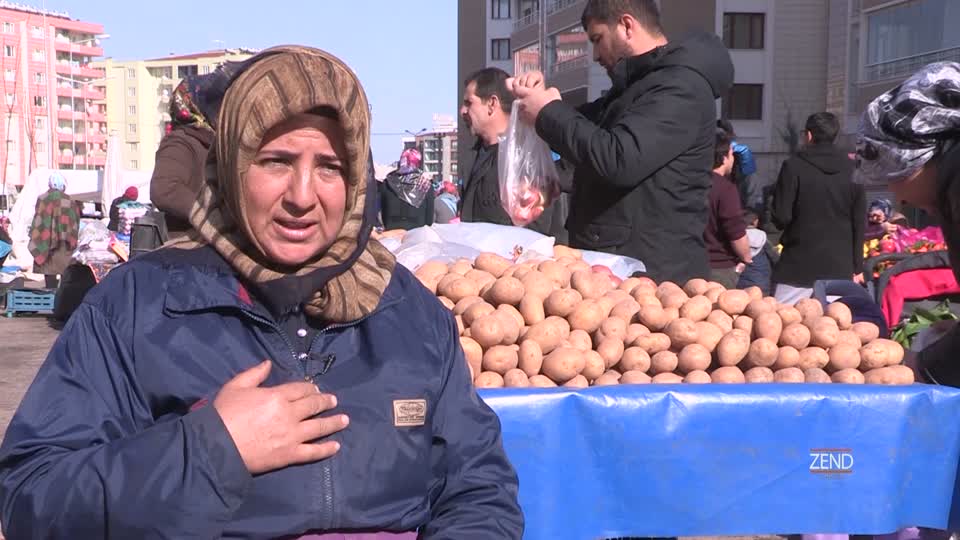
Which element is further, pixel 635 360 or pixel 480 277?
pixel 480 277

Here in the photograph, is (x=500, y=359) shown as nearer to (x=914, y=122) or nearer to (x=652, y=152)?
(x=652, y=152)

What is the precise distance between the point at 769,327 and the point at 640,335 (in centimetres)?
37

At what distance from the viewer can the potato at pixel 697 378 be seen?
296 centimetres

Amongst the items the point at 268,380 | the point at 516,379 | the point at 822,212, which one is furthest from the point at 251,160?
the point at 822,212

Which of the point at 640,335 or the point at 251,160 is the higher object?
the point at 251,160

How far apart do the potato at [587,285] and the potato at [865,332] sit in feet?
2.49

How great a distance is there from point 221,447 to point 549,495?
113 centimetres

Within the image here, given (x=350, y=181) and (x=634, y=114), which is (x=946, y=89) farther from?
(x=350, y=181)

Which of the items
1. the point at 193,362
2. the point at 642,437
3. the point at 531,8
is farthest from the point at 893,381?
the point at 531,8

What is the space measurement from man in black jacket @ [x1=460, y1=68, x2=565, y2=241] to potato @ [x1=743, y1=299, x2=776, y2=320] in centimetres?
188

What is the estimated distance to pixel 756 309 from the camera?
3.25m

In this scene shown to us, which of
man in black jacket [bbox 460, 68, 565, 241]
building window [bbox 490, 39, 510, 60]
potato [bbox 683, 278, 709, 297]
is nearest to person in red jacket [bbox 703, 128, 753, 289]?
man in black jacket [bbox 460, 68, 565, 241]

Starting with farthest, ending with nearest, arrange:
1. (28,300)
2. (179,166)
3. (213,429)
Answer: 1. (28,300)
2. (179,166)
3. (213,429)

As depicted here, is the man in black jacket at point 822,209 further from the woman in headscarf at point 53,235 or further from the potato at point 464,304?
the woman in headscarf at point 53,235
